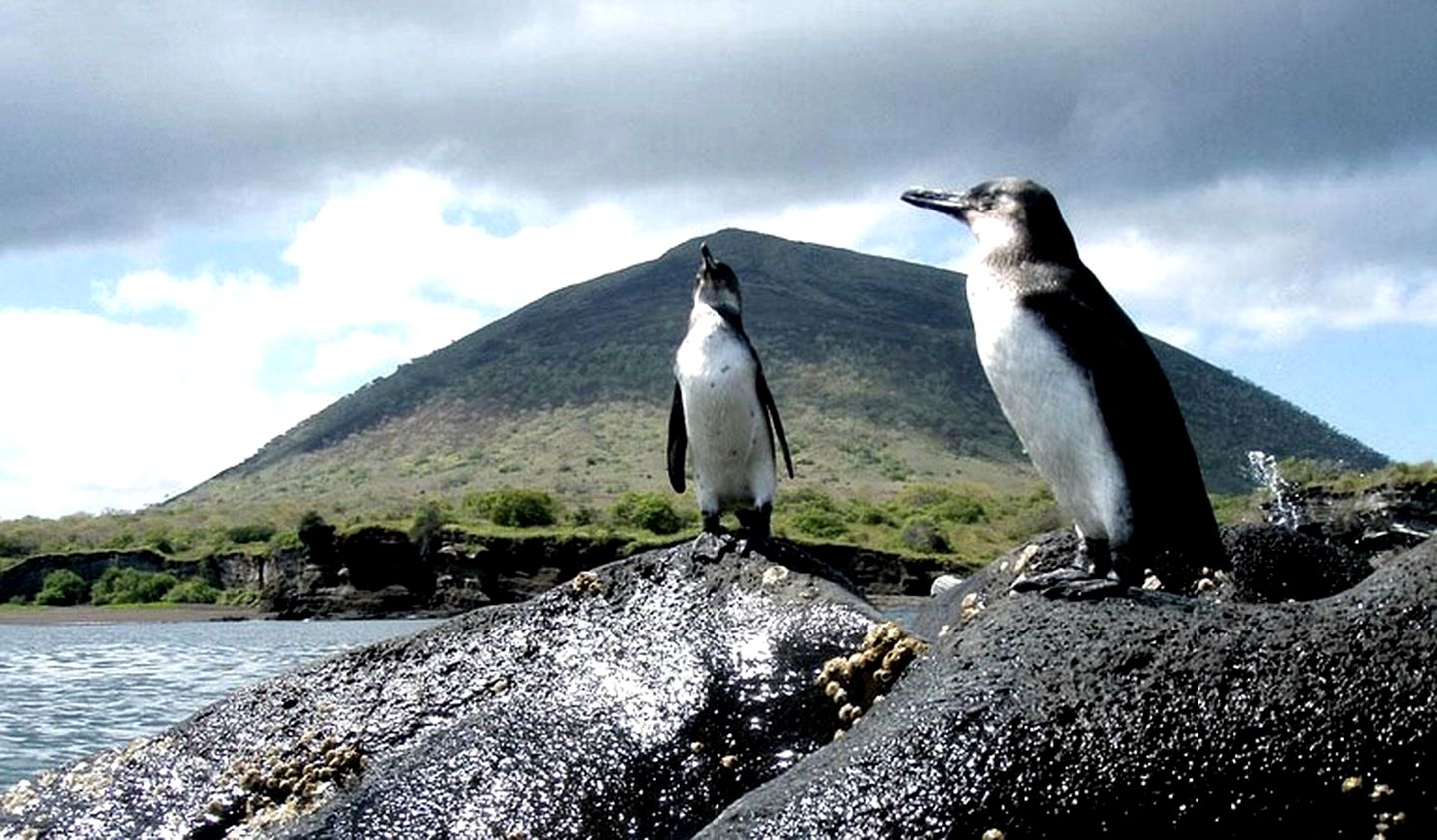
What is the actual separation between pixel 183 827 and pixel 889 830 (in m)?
3.98

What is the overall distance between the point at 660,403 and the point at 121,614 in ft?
246

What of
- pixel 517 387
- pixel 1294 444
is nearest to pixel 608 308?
pixel 517 387

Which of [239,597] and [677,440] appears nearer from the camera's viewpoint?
[677,440]

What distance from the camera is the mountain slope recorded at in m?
133

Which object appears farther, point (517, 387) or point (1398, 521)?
point (517, 387)

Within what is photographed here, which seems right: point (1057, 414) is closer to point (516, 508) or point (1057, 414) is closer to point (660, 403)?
point (516, 508)

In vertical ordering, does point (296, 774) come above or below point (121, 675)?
above

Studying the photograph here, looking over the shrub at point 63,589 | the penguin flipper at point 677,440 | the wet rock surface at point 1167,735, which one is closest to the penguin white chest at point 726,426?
the penguin flipper at point 677,440

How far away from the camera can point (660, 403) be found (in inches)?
5758

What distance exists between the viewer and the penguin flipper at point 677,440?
1141cm

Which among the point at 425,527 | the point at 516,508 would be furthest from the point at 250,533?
the point at 425,527

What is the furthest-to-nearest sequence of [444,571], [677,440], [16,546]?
[16,546], [444,571], [677,440]

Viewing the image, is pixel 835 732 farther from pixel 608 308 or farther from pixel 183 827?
pixel 608 308

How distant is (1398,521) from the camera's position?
163ft
